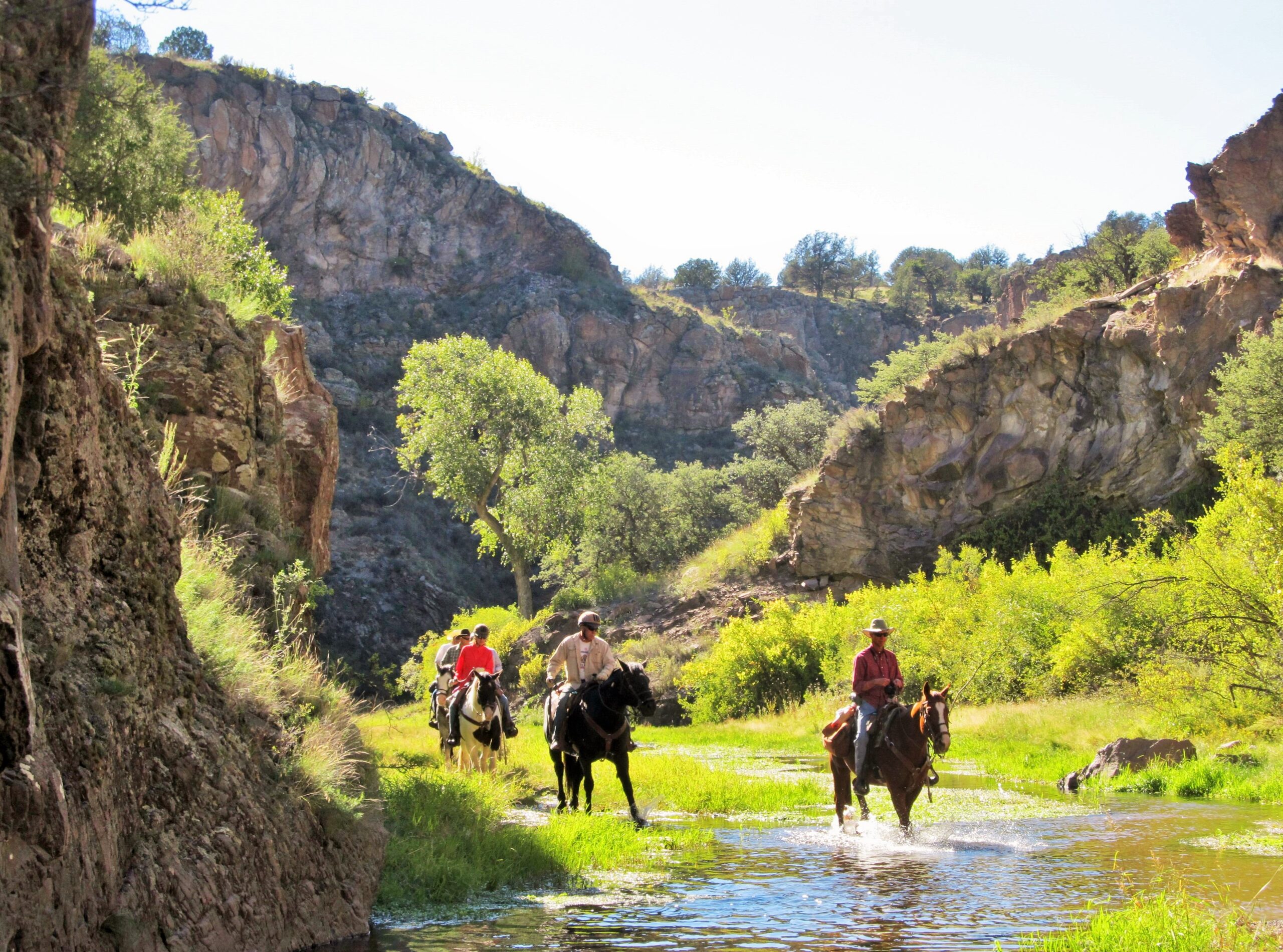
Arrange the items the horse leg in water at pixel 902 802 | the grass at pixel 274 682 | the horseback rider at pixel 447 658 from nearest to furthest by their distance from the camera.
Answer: the grass at pixel 274 682, the horse leg in water at pixel 902 802, the horseback rider at pixel 447 658

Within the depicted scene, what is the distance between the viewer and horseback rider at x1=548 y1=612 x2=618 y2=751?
12.9 meters

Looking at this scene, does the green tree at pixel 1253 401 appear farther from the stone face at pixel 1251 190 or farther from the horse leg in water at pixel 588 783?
the horse leg in water at pixel 588 783

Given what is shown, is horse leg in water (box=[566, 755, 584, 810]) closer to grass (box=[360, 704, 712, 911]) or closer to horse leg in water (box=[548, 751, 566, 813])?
horse leg in water (box=[548, 751, 566, 813])

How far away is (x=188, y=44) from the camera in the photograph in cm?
8738

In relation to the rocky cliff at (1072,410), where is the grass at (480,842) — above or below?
below

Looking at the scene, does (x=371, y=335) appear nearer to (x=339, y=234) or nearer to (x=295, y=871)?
(x=339, y=234)

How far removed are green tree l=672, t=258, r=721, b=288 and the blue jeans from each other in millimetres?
106428

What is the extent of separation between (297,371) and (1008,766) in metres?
14.7

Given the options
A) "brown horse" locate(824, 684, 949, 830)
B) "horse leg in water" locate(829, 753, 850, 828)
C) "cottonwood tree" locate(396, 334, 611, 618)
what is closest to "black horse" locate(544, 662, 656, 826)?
"horse leg in water" locate(829, 753, 850, 828)

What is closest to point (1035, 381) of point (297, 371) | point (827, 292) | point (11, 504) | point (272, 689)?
point (297, 371)

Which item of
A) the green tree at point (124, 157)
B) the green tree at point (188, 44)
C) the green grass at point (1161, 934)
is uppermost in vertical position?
the green tree at point (188, 44)

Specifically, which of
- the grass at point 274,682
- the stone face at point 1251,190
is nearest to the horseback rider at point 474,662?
the grass at point 274,682

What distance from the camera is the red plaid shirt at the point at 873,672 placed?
12.3m

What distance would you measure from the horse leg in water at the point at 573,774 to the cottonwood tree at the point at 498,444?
35115 mm
